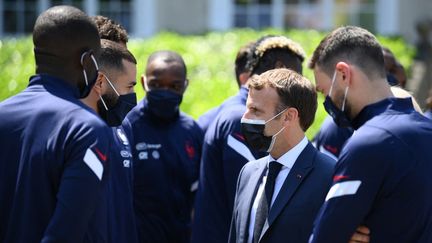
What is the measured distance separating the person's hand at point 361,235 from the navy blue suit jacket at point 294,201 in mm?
387

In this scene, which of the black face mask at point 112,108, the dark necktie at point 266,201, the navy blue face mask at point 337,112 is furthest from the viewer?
the black face mask at point 112,108

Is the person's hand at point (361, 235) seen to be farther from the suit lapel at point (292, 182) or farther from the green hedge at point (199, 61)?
the green hedge at point (199, 61)

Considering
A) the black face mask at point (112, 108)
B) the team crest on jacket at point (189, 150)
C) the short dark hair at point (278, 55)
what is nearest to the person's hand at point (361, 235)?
the black face mask at point (112, 108)

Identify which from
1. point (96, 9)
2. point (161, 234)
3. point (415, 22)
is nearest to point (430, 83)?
point (415, 22)

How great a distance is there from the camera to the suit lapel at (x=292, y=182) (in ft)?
13.1

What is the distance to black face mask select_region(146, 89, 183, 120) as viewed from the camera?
618 centimetres

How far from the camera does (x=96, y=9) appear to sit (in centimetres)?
1623

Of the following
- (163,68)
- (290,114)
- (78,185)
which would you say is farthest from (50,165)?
(163,68)

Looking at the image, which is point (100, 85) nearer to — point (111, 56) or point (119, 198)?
point (111, 56)

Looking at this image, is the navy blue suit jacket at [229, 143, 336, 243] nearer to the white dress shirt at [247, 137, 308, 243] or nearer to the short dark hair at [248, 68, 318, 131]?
the white dress shirt at [247, 137, 308, 243]

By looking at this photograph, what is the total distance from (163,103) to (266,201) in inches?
89.8

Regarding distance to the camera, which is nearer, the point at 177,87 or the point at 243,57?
the point at 243,57

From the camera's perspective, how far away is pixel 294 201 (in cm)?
399

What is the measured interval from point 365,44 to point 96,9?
42.4ft
